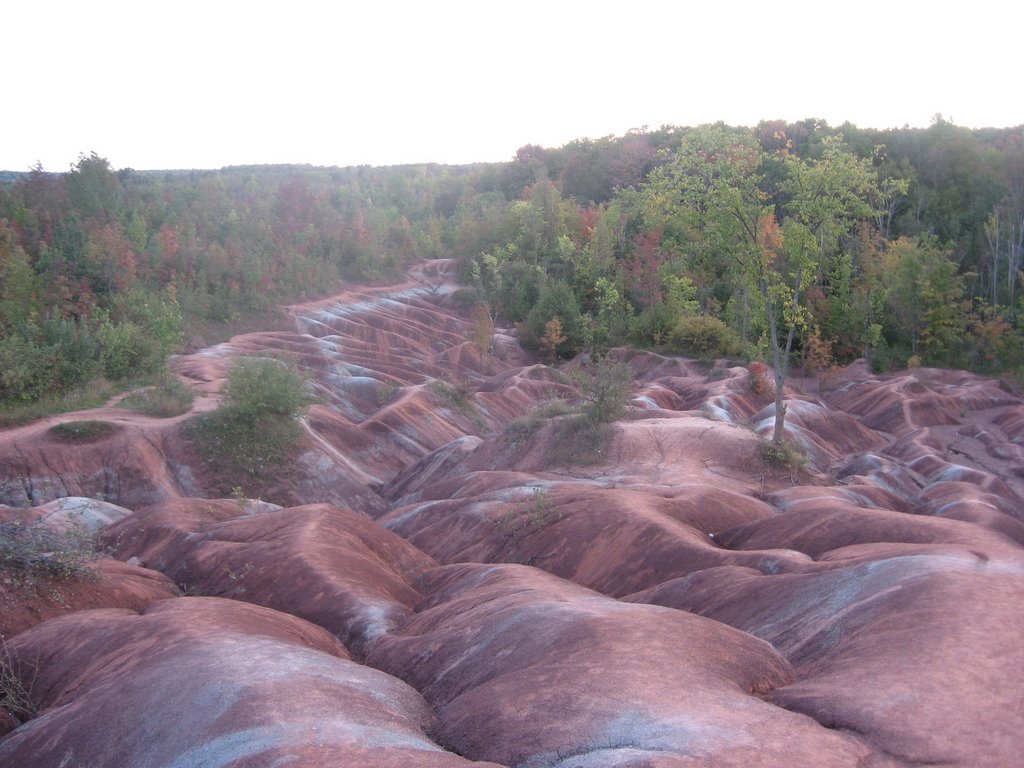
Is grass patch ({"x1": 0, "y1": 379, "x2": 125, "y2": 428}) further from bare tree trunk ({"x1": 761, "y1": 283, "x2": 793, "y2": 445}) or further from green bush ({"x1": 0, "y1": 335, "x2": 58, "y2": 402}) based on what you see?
bare tree trunk ({"x1": 761, "y1": 283, "x2": 793, "y2": 445})

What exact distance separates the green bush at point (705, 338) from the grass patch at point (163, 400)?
32252 millimetres

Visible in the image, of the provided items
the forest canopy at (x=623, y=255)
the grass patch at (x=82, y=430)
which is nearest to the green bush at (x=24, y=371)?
the forest canopy at (x=623, y=255)

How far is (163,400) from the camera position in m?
29.5

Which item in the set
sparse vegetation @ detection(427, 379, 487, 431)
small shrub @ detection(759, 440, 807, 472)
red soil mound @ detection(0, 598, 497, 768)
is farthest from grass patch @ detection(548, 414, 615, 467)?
red soil mound @ detection(0, 598, 497, 768)

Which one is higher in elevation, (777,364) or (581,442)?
(777,364)

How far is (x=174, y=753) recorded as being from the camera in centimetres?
729

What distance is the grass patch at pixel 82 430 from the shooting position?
25.4 m

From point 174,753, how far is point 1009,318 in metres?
63.2

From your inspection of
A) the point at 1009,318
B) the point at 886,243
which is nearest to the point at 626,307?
the point at 886,243

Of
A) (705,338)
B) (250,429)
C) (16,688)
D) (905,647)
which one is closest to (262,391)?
(250,429)

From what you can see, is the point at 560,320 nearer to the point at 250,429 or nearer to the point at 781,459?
the point at 250,429

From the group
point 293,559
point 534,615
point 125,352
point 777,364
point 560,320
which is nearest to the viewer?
point 534,615

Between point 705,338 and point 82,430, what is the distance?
37.7m

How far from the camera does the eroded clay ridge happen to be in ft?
23.7
